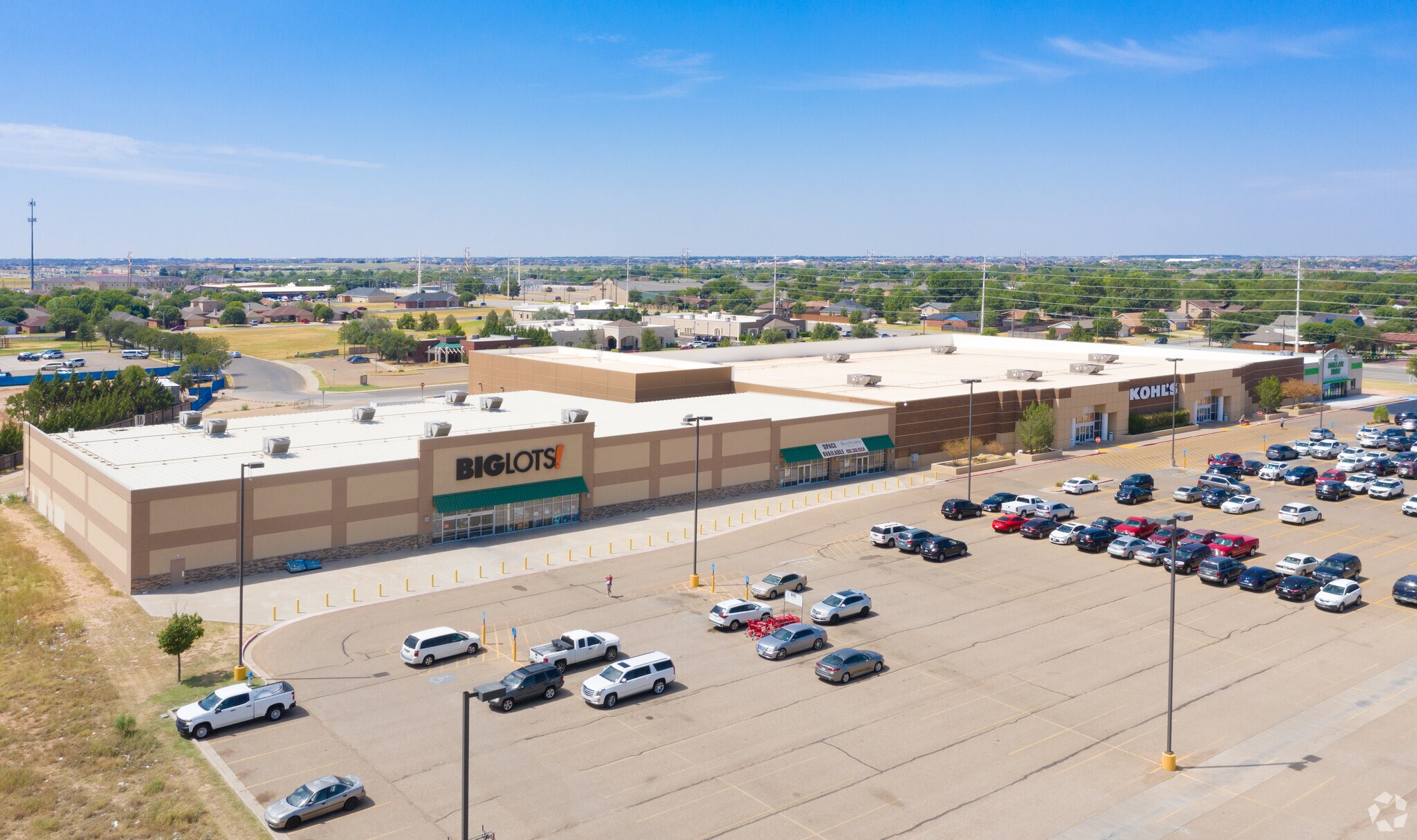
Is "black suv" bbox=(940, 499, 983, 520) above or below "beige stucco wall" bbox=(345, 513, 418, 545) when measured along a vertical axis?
above

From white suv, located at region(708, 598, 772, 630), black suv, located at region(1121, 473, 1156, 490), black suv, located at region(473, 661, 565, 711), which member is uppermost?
black suv, located at region(1121, 473, 1156, 490)

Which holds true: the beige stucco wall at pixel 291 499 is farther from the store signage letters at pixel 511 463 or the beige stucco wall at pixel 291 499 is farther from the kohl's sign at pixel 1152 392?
the kohl's sign at pixel 1152 392

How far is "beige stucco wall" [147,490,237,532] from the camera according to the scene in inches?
1724

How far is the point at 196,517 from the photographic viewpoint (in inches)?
1767

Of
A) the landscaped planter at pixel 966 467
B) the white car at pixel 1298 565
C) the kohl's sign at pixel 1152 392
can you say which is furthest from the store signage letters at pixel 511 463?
the kohl's sign at pixel 1152 392

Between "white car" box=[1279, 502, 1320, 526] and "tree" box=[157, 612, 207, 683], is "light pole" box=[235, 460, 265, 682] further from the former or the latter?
"white car" box=[1279, 502, 1320, 526]

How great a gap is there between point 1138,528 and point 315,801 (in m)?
A: 41.5

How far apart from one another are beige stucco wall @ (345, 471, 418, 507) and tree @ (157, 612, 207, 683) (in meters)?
14.0

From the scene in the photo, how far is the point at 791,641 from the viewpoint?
122ft

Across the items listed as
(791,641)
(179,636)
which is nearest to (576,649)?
(791,641)

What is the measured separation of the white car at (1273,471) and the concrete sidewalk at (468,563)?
26.2m

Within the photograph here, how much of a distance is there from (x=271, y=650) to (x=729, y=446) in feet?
103

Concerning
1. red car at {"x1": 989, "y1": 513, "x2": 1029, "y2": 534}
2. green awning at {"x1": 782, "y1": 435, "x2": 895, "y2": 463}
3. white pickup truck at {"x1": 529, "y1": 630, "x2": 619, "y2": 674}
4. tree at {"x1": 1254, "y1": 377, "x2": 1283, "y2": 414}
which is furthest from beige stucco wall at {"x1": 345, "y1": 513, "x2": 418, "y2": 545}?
tree at {"x1": 1254, "y1": 377, "x2": 1283, "y2": 414}

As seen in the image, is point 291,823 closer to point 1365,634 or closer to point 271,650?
point 271,650
